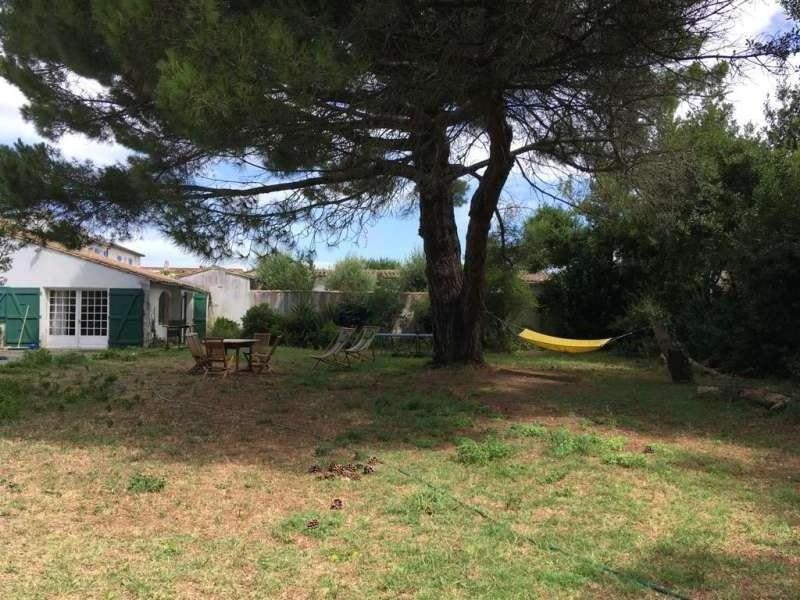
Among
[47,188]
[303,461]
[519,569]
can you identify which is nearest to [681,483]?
[519,569]

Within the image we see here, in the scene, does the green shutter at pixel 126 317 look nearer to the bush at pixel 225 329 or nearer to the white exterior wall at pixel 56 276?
the white exterior wall at pixel 56 276

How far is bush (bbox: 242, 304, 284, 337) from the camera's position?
1969 centimetres

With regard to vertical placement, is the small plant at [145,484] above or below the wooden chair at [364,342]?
below

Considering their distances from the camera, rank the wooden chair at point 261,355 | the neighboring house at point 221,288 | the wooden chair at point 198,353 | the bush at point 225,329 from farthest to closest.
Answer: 1. the neighboring house at point 221,288
2. the bush at point 225,329
3. the wooden chair at point 261,355
4. the wooden chair at point 198,353

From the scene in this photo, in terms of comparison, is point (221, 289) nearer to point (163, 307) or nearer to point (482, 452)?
point (163, 307)

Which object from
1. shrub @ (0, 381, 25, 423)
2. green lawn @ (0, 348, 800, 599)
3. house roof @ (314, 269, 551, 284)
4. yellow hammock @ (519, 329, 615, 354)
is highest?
house roof @ (314, 269, 551, 284)

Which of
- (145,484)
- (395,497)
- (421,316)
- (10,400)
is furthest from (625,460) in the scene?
(421,316)

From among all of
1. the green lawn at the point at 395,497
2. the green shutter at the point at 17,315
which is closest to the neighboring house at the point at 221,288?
the green shutter at the point at 17,315

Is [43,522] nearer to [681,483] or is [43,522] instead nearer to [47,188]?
[681,483]

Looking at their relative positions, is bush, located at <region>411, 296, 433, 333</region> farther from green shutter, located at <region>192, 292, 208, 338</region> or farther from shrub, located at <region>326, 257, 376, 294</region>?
green shutter, located at <region>192, 292, 208, 338</region>

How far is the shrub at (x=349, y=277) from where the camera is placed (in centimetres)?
2839

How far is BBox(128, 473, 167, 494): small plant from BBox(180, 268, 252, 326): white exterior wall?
20.8 meters

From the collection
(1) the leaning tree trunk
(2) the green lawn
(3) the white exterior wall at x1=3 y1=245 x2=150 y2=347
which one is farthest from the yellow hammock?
(3) the white exterior wall at x1=3 y1=245 x2=150 y2=347

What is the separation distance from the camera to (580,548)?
3859mm
